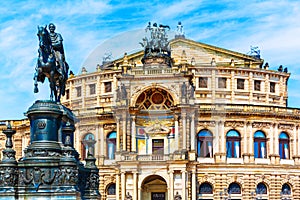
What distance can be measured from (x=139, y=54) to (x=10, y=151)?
62.2m

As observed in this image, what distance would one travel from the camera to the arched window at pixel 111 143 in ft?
237

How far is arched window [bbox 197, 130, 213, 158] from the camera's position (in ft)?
237

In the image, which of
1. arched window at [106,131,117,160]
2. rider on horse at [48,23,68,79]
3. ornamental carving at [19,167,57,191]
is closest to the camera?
ornamental carving at [19,167,57,191]

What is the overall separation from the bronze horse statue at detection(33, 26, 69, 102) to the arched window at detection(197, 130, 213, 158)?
49.7m

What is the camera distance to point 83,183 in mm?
23188

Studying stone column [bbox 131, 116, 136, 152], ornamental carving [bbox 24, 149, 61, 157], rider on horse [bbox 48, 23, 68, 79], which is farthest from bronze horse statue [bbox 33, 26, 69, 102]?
stone column [bbox 131, 116, 136, 152]

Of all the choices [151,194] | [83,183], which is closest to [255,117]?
[151,194]

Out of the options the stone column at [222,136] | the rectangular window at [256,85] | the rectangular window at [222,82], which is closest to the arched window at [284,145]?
the stone column at [222,136]

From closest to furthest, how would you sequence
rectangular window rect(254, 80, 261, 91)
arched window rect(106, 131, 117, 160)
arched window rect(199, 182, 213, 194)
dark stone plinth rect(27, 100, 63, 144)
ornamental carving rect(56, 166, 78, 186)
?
1. ornamental carving rect(56, 166, 78, 186)
2. dark stone plinth rect(27, 100, 63, 144)
3. arched window rect(199, 182, 213, 194)
4. arched window rect(106, 131, 117, 160)
5. rectangular window rect(254, 80, 261, 91)

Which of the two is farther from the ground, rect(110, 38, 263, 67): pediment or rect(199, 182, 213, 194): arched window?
rect(110, 38, 263, 67): pediment

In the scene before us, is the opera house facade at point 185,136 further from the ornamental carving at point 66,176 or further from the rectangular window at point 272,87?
the ornamental carving at point 66,176

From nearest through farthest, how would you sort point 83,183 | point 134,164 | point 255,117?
point 83,183, point 134,164, point 255,117

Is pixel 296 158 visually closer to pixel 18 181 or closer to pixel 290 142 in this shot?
pixel 290 142

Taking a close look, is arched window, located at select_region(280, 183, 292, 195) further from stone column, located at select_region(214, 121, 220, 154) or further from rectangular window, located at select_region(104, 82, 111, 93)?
rectangular window, located at select_region(104, 82, 111, 93)
